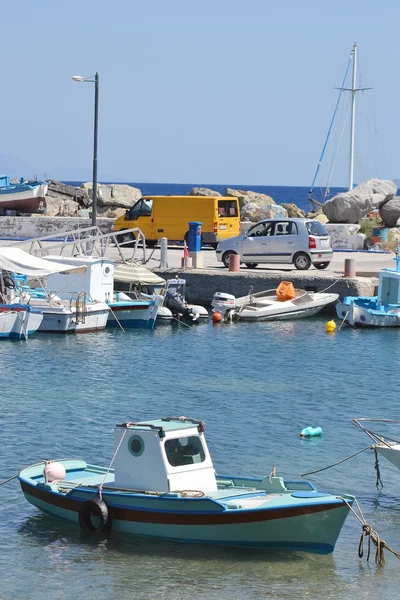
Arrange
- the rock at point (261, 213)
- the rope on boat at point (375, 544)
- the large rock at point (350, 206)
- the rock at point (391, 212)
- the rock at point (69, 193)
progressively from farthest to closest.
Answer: the rock at point (69, 193), the rock at point (261, 213), the rock at point (391, 212), the large rock at point (350, 206), the rope on boat at point (375, 544)

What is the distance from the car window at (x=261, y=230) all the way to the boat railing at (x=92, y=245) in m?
3.24

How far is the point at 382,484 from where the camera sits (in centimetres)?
1483

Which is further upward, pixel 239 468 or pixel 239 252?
pixel 239 252

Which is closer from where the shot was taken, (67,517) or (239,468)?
(67,517)

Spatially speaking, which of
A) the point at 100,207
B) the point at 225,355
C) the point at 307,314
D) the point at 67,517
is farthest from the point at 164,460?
the point at 100,207

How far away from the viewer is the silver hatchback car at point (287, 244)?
107 feet

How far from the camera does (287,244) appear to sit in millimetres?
32812

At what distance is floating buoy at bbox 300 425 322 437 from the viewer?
17.4m

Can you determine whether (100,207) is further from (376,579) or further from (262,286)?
(376,579)

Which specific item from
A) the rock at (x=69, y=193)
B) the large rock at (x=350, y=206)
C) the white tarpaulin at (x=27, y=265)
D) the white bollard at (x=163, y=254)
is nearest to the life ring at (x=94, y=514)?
the white tarpaulin at (x=27, y=265)

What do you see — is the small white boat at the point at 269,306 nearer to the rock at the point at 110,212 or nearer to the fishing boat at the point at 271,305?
the fishing boat at the point at 271,305

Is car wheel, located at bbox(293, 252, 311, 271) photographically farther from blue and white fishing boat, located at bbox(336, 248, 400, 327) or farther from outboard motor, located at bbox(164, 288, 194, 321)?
outboard motor, located at bbox(164, 288, 194, 321)

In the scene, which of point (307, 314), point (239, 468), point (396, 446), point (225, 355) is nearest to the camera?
point (396, 446)

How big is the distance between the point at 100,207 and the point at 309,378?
32012 millimetres
